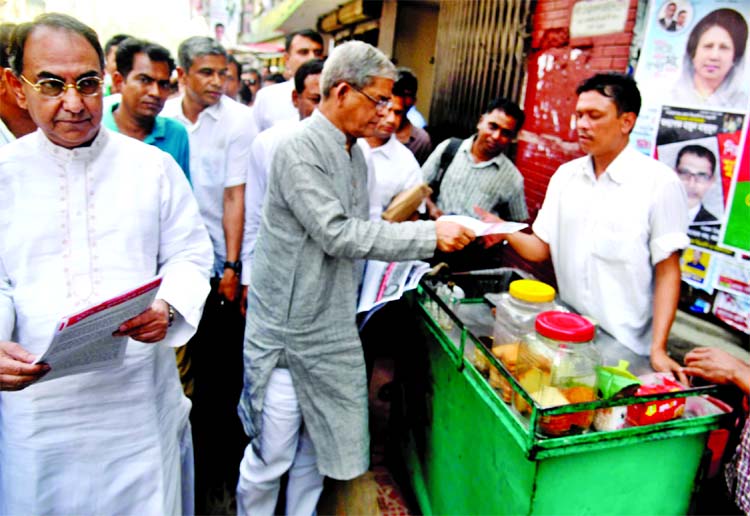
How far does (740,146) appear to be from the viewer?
2824mm

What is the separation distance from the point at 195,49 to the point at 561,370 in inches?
106

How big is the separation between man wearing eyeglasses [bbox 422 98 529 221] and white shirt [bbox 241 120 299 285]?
1.01 metres

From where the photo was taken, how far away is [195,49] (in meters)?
3.20

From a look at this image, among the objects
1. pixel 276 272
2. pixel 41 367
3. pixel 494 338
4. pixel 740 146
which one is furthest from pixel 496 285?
pixel 41 367

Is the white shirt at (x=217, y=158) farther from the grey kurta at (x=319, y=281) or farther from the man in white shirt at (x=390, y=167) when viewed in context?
the grey kurta at (x=319, y=281)

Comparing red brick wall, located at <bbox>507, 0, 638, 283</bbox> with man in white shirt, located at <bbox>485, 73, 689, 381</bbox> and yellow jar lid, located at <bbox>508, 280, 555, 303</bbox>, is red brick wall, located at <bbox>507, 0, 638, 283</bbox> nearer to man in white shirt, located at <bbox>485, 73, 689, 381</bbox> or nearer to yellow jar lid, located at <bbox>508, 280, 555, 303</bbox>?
man in white shirt, located at <bbox>485, 73, 689, 381</bbox>

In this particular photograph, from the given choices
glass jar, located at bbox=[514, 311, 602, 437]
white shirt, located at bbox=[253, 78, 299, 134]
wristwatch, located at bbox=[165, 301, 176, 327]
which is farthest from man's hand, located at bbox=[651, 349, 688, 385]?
white shirt, located at bbox=[253, 78, 299, 134]

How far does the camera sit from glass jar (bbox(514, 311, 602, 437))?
155 centimetres

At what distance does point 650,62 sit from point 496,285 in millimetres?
1841

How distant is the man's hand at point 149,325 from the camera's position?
1.54m

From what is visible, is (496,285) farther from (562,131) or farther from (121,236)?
(562,131)

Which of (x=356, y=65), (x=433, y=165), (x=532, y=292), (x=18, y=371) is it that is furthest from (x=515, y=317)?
(x=433, y=165)

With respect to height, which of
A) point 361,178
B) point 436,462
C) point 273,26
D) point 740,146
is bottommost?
point 436,462

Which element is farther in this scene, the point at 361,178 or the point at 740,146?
the point at 740,146
